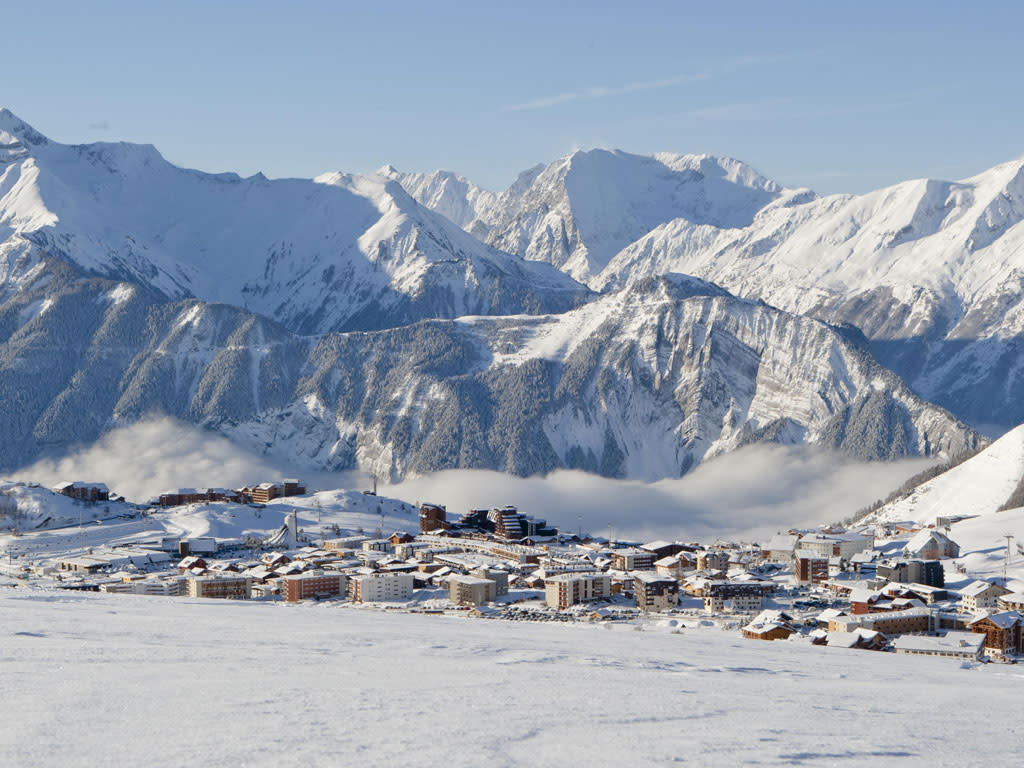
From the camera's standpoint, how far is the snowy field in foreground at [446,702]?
122 ft

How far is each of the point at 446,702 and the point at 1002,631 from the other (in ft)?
275

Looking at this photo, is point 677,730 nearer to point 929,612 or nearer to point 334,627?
point 334,627

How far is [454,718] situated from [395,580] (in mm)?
109763

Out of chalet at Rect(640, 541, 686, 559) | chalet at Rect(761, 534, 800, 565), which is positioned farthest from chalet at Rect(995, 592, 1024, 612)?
chalet at Rect(640, 541, 686, 559)

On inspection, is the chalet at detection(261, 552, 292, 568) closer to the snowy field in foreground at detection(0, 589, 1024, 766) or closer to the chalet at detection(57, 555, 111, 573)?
the chalet at detection(57, 555, 111, 573)

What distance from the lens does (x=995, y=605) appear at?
5418 inches

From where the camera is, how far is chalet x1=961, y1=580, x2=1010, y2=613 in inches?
5423

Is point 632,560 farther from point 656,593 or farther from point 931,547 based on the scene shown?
point 931,547

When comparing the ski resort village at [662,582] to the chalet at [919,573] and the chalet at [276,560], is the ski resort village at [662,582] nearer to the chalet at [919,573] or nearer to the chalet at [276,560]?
the chalet at [919,573]

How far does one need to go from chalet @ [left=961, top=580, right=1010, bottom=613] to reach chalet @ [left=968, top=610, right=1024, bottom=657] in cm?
1835

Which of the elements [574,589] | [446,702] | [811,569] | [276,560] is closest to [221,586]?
[276,560]

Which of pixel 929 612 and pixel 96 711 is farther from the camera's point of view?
pixel 929 612

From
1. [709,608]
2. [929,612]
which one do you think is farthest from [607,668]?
[709,608]

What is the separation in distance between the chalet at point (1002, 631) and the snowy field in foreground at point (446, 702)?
4739 cm
